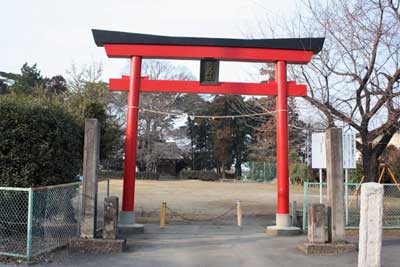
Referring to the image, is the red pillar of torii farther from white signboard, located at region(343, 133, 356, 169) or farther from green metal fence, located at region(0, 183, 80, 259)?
green metal fence, located at region(0, 183, 80, 259)

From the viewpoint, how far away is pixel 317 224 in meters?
9.23

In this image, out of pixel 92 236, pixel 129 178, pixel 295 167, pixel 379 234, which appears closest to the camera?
pixel 379 234

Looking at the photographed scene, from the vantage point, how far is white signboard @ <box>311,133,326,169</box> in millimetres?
13242

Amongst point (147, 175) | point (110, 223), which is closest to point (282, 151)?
point (110, 223)

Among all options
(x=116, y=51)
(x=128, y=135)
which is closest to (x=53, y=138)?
(x=128, y=135)

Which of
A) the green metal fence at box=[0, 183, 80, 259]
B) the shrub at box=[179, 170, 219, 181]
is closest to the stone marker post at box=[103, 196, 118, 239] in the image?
the green metal fence at box=[0, 183, 80, 259]

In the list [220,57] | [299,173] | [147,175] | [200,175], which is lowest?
[147,175]

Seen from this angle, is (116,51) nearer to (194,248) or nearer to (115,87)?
(115,87)

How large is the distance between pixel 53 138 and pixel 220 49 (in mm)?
5304

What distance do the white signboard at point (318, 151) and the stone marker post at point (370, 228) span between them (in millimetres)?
7345

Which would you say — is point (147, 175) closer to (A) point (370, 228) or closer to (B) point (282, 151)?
(B) point (282, 151)

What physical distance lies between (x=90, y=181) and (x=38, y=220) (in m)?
1.35

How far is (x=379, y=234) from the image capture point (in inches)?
233

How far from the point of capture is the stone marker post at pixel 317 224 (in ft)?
30.2
